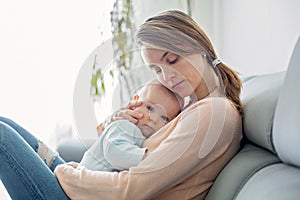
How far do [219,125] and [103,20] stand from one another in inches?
69.3

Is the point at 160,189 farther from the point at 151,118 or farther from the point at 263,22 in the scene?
the point at 263,22

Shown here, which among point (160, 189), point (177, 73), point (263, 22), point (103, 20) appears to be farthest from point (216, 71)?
point (103, 20)

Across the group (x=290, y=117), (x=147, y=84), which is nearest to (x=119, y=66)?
(x=147, y=84)

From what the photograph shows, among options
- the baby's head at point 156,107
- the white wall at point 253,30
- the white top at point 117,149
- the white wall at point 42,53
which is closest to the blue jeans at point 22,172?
the white top at point 117,149

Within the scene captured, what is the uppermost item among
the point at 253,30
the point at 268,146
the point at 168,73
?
the point at 168,73

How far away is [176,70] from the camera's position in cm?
112

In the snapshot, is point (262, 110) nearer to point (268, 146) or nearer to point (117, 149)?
point (268, 146)

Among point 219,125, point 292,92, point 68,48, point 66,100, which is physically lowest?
point 66,100

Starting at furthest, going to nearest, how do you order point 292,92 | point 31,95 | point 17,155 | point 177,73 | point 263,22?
point 31,95
point 263,22
point 177,73
point 17,155
point 292,92

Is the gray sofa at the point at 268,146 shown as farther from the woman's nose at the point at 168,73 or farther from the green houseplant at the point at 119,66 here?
the green houseplant at the point at 119,66

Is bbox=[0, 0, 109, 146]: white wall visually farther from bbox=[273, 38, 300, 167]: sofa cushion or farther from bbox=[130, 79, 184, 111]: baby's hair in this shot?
bbox=[273, 38, 300, 167]: sofa cushion

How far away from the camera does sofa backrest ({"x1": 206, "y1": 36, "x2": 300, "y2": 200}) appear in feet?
2.51

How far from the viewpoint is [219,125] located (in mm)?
1042

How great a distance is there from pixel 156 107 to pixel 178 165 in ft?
0.62
